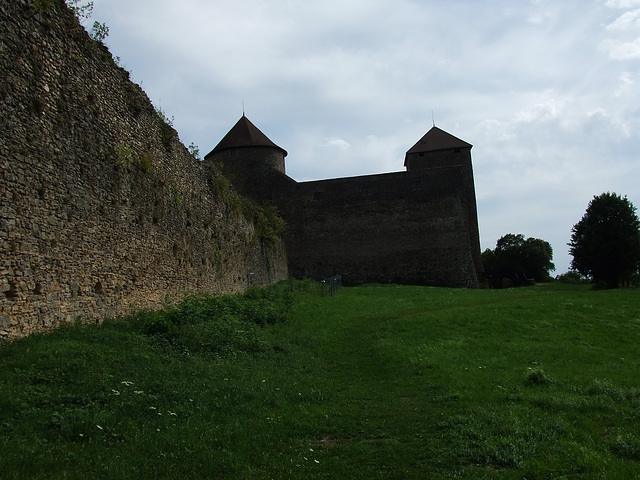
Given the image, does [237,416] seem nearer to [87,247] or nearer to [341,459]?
[341,459]

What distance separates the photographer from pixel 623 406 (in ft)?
22.8

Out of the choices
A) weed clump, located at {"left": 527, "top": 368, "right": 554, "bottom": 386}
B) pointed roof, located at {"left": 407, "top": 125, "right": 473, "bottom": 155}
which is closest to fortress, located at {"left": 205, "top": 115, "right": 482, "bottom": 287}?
pointed roof, located at {"left": 407, "top": 125, "right": 473, "bottom": 155}

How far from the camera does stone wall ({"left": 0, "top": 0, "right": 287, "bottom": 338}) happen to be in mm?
7812

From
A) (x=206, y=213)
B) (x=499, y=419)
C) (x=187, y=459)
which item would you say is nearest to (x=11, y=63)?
(x=187, y=459)

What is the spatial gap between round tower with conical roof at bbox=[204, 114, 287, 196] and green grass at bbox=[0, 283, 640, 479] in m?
26.6

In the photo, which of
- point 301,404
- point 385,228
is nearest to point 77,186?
point 301,404

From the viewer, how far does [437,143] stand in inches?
1750

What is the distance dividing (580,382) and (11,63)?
10078 mm

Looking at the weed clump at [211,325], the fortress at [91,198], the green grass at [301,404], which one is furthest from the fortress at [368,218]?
the green grass at [301,404]

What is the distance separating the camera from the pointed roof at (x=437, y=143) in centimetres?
4378

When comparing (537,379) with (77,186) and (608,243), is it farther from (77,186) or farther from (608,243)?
(608,243)

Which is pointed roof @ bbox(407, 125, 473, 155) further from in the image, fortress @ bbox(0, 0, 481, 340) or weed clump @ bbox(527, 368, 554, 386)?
weed clump @ bbox(527, 368, 554, 386)

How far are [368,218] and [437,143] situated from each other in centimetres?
1131

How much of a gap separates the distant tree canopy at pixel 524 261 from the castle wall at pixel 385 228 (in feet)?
58.5
